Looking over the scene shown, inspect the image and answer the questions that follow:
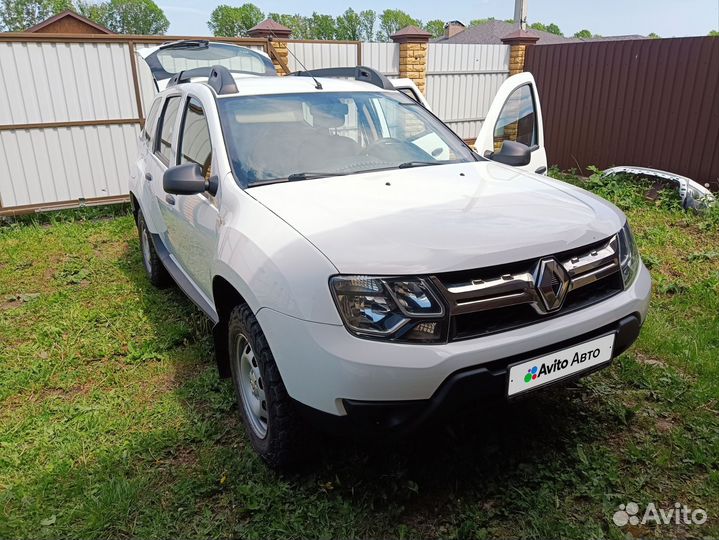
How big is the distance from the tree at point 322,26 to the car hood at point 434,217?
93543 millimetres

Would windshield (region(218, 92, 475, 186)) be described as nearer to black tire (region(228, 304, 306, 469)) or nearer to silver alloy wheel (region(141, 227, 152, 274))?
black tire (region(228, 304, 306, 469))

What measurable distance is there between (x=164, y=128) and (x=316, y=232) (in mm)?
2508

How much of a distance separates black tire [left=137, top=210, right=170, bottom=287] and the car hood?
2.38 m

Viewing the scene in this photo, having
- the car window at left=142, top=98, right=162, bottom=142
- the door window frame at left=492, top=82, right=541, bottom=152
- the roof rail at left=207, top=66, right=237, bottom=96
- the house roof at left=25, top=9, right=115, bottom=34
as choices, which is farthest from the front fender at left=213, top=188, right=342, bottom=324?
the house roof at left=25, top=9, right=115, bottom=34

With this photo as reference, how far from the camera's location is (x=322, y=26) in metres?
89.3

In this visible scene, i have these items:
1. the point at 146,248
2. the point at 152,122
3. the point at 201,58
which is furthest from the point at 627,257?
the point at 201,58

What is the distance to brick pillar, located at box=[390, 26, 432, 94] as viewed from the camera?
9.71m

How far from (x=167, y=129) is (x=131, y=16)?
318 ft

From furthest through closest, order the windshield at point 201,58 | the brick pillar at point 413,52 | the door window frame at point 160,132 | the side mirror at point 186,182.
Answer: the brick pillar at point 413,52 → the windshield at point 201,58 → the door window frame at point 160,132 → the side mirror at point 186,182

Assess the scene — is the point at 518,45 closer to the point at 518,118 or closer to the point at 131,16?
the point at 518,118

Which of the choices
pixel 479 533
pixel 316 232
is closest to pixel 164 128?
pixel 316 232

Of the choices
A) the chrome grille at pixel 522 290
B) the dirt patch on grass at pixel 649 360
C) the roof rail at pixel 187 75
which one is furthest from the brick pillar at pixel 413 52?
the chrome grille at pixel 522 290

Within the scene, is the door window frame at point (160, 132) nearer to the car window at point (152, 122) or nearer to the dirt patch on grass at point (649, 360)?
the car window at point (152, 122)

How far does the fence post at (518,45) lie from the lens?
10.8 meters
